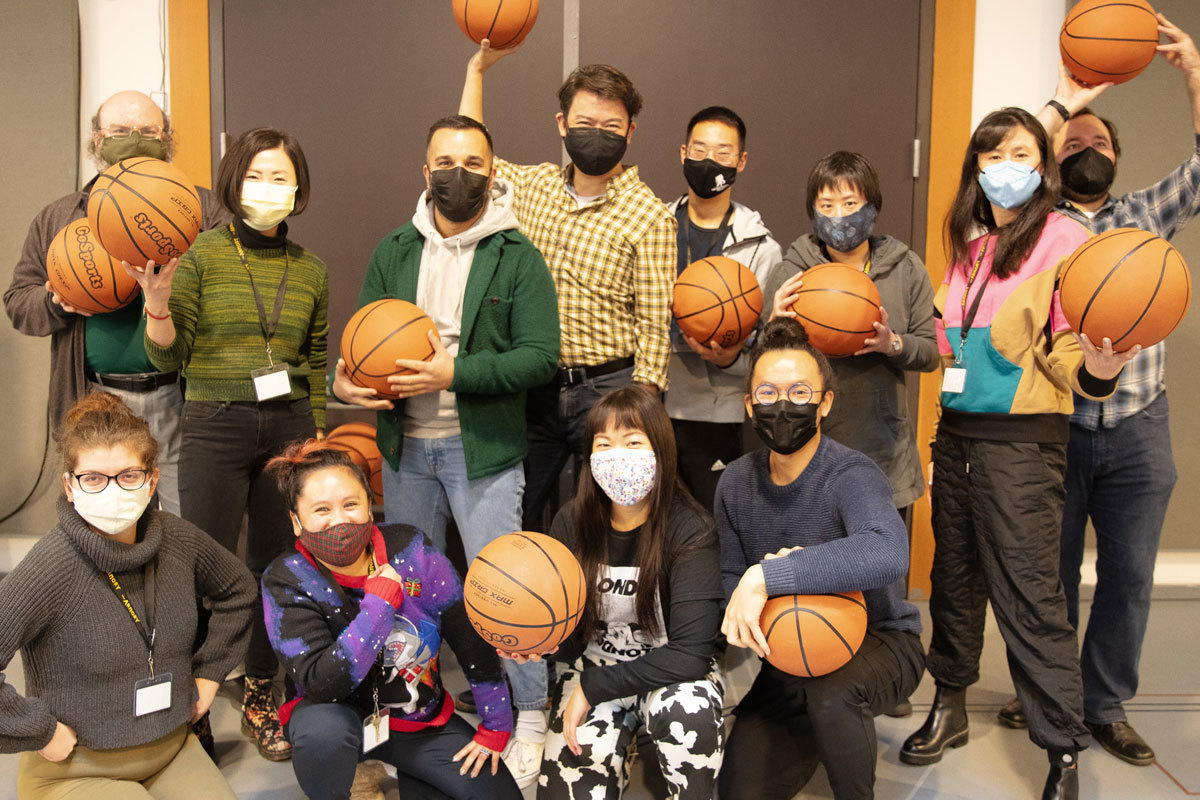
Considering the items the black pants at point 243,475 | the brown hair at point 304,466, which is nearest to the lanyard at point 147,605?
the brown hair at point 304,466

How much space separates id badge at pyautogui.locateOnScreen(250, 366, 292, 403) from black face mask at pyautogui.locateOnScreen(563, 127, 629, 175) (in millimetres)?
1248

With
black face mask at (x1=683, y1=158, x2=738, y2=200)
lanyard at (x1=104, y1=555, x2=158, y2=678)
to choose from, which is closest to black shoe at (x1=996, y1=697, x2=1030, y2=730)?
black face mask at (x1=683, y1=158, x2=738, y2=200)

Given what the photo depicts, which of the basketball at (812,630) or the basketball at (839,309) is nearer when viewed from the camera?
the basketball at (812,630)

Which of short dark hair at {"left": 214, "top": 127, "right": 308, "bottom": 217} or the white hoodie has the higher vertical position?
short dark hair at {"left": 214, "top": 127, "right": 308, "bottom": 217}

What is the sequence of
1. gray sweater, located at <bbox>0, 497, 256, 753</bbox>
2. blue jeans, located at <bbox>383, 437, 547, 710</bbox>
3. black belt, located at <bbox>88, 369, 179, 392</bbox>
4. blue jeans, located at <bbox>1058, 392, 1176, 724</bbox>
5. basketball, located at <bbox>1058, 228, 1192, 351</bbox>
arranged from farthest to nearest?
black belt, located at <bbox>88, 369, 179, 392</bbox>, blue jeans, located at <bbox>1058, 392, 1176, 724</bbox>, blue jeans, located at <bbox>383, 437, 547, 710</bbox>, basketball, located at <bbox>1058, 228, 1192, 351</bbox>, gray sweater, located at <bbox>0, 497, 256, 753</bbox>

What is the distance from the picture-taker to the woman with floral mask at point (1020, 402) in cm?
271

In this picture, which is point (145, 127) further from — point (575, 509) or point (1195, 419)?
point (1195, 419)

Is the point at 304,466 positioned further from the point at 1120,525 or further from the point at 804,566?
the point at 1120,525

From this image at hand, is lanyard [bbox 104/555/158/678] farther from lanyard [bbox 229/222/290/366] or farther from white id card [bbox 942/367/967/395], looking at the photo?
white id card [bbox 942/367/967/395]

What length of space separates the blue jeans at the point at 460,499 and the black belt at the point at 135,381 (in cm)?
88

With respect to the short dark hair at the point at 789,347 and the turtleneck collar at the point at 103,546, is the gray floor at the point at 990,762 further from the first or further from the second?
the short dark hair at the point at 789,347

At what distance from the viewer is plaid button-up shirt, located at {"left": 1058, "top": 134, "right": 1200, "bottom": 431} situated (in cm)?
306

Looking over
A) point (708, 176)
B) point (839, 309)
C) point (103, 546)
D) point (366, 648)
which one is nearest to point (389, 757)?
point (366, 648)

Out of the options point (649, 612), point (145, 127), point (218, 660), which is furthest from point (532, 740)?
point (145, 127)
